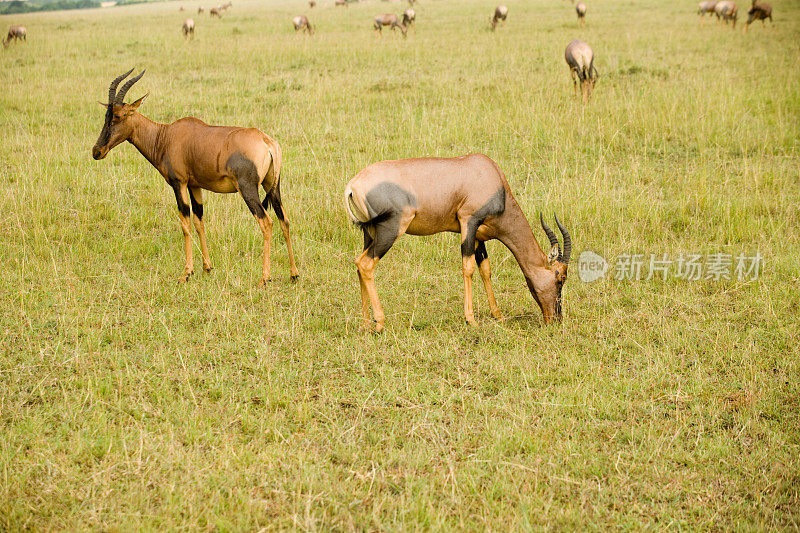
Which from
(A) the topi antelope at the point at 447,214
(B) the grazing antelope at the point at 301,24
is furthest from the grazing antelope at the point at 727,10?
(A) the topi antelope at the point at 447,214

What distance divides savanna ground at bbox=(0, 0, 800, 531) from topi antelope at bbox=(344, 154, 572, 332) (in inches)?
15.2

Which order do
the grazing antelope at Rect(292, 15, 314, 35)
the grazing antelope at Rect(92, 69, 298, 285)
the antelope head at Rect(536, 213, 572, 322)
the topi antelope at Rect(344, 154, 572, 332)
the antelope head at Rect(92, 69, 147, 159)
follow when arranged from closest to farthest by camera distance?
the topi antelope at Rect(344, 154, 572, 332)
the antelope head at Rect(536, 213, 572, 322)
the grazing antelope at Rect(92, 69, 298, 285)
the antelope head at Rect(92, 69, 147, 159)
the grazing antelope at Rect(292, 15, 314, 35)

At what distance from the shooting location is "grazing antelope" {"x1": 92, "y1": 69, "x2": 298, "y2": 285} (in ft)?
22.5

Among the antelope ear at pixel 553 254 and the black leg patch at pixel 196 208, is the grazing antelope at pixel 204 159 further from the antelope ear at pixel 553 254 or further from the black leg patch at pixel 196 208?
the antelope ear at pixel 553 254

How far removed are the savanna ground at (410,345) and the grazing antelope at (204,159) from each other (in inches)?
22.7

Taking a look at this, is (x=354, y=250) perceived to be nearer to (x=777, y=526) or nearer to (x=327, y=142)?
(x=327, y=142)

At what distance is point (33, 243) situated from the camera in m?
7.79

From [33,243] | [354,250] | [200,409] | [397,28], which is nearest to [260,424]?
[200,409]

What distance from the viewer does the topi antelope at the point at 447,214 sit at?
5.68 metres

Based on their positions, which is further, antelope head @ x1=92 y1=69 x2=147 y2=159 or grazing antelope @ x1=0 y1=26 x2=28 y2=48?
grazing antelope @ x1=0 y1=26 x2=28 y2=48

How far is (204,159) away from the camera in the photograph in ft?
22.9

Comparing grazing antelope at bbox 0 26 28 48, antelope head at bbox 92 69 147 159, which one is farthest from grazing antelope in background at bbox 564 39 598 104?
grazing antelope at bbox 0 26 28 48

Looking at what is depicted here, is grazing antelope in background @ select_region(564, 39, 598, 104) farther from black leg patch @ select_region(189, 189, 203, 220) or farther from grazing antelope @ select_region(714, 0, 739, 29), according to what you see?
grazing antelope @ select_region(714, 0, 739, 29)

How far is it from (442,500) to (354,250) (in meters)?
4.27
